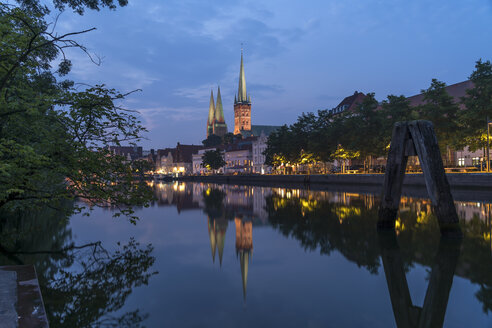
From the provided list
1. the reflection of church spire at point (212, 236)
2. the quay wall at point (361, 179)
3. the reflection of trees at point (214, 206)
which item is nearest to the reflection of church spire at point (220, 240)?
the reflection of church spire at point (212, 236)

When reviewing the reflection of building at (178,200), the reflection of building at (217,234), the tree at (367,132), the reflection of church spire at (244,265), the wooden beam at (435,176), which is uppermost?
the tree at (367,132)

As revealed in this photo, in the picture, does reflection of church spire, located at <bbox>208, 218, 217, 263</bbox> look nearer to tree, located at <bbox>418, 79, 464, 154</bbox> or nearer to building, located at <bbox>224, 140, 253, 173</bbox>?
tree, located at <bbox>418, 79, 464, 154</bbox>

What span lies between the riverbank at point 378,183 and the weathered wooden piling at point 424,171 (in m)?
17.3

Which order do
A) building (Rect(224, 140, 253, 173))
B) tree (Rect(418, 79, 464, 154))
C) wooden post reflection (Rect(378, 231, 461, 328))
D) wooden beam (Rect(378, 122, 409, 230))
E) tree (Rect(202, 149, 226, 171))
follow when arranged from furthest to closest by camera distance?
building (Rect(224, 140, 253, 173)) < tree (Rect(202, 149, 226, 171)) < tree (Rect(418, 79, 464, 154)) < wooden beam (Rect(378, 122, 409, 230)) < wooden post reflection (Rect(378, 231, 461, 328))

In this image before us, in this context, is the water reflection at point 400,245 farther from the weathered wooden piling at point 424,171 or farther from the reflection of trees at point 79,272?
the reflection of trees at point 79,272

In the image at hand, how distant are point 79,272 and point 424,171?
10.7 metres

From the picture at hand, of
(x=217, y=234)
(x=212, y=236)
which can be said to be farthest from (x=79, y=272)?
(x=217, y=234)

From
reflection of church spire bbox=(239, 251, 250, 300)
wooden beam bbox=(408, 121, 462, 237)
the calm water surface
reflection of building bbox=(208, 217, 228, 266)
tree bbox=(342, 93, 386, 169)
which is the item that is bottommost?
reflection of building bbox=(208, 217, 228, 266)

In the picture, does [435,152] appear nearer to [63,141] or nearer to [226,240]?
[226,240]

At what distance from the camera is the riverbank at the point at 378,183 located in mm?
34597

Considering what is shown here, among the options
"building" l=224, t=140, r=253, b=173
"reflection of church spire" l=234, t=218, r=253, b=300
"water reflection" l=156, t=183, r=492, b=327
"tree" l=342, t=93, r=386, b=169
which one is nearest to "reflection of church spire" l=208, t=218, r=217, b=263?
"water reflection" l=156, t=183, r=492, b=327

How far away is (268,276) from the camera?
33.2ft

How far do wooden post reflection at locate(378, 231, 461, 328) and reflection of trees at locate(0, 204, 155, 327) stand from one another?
481 cm

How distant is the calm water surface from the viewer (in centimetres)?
723
